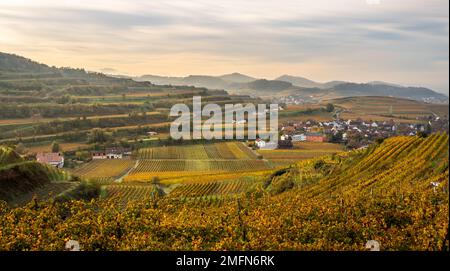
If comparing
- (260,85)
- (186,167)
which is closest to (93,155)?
(186,167)

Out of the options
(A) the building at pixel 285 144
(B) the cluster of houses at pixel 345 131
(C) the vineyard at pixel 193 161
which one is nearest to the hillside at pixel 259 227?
(C) the vineyard at pixel 193 161

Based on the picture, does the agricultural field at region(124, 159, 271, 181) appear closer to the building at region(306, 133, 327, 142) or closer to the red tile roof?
the red tile roof

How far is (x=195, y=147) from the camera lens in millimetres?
52312

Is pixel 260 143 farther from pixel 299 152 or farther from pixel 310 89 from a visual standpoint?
pixel 310 89

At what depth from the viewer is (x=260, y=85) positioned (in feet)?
538

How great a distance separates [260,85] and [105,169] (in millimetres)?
130907

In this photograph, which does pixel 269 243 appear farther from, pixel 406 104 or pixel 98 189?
pixel 406 104

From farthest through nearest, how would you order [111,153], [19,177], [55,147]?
[111,153], [55,147], [19,177]

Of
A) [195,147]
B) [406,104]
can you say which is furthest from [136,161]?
[406,104]

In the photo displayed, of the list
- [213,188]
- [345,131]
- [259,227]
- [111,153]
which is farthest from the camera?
[345,131]

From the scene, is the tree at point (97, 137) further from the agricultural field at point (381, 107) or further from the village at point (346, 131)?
the agricultural field at point (381, 107)

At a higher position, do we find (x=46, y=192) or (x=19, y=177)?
(x=19, y=177)

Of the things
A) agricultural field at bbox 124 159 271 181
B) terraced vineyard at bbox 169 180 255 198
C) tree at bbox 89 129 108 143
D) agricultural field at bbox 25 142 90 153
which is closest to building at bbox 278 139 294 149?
agricultural field at bbox 124 159 271 181
